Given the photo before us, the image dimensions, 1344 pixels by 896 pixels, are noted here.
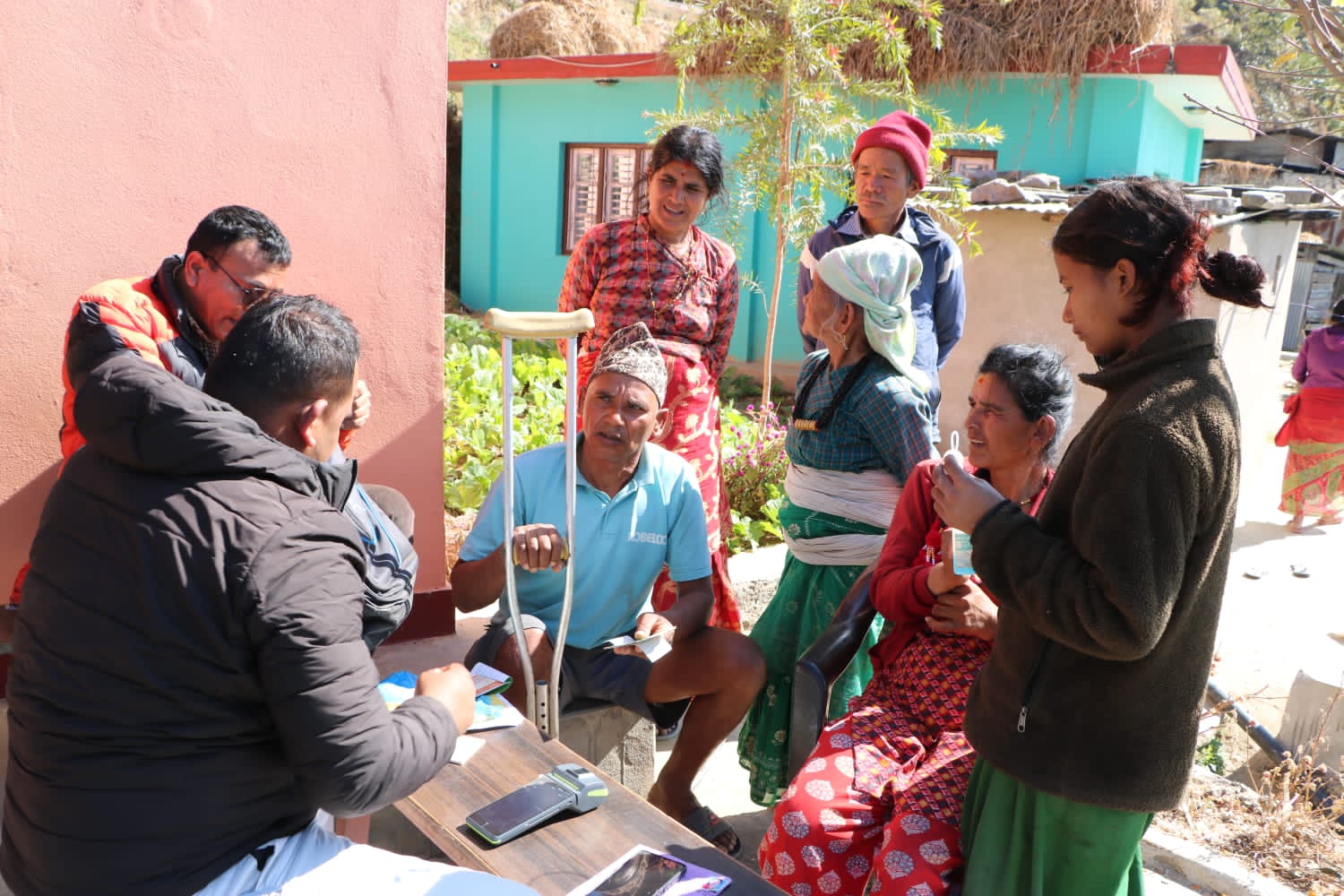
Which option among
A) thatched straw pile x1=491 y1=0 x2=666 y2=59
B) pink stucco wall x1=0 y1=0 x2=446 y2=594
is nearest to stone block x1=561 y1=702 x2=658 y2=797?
pink stucco wall x1=0 y1=0 x2=446 y2=594

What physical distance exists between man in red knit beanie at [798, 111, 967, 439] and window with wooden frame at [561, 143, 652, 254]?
8.31 m

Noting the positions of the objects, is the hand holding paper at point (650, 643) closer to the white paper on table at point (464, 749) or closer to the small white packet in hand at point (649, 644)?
the small white packet in hand at point (649, 644)

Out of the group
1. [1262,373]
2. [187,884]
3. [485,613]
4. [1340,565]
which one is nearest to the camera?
[187,884]

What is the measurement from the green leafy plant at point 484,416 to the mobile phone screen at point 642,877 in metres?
3.08

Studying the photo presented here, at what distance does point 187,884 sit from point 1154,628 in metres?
1.61

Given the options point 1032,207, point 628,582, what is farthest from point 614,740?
point 1032,207

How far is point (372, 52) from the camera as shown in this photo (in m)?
3.76

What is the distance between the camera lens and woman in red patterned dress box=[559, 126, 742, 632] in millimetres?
4043

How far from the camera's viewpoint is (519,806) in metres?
Result: 2.07

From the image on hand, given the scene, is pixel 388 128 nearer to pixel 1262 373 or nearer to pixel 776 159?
pixel 776 159

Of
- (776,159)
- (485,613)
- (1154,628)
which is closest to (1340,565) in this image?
(776,159)

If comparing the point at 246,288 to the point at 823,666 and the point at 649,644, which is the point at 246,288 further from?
the point at 823,666

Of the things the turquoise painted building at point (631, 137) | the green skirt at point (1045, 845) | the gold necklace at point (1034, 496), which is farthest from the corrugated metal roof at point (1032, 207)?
the green skirt at point (1045, 845)

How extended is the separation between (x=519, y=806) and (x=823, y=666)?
102cm
